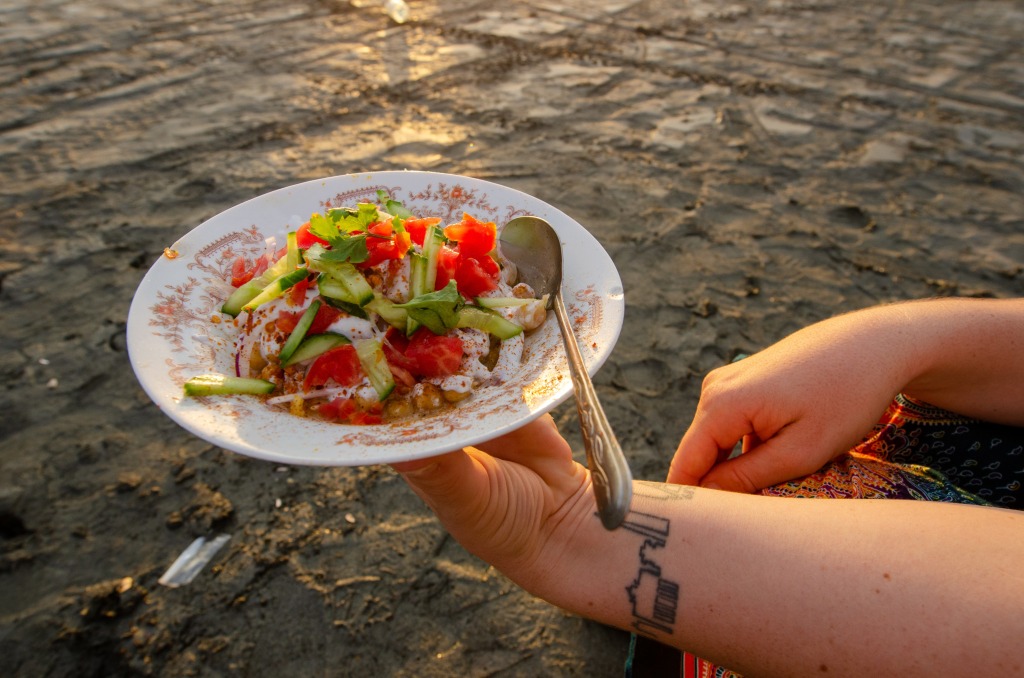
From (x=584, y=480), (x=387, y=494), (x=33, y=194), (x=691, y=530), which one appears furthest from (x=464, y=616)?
(x=33, y=194)

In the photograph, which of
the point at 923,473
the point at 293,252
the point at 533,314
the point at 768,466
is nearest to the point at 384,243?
the point at 293,252

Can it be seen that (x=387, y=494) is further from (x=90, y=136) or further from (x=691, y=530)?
(x=90, y=136)

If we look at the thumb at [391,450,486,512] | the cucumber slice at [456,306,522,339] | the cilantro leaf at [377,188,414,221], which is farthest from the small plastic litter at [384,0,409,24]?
the thumb at [391,450,486,512]

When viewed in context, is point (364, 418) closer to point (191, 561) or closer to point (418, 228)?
point (418, 228)

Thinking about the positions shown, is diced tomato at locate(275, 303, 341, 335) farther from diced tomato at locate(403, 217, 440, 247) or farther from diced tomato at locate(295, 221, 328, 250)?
diced tomato at locate(403, 217, 440, 247)

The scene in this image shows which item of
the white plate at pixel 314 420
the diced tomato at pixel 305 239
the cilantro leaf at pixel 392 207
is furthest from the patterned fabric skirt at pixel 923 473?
the diced tomato at pixel 305 239

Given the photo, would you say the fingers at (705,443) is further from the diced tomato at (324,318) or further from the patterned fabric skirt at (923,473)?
the diced tomato at (324,318)
